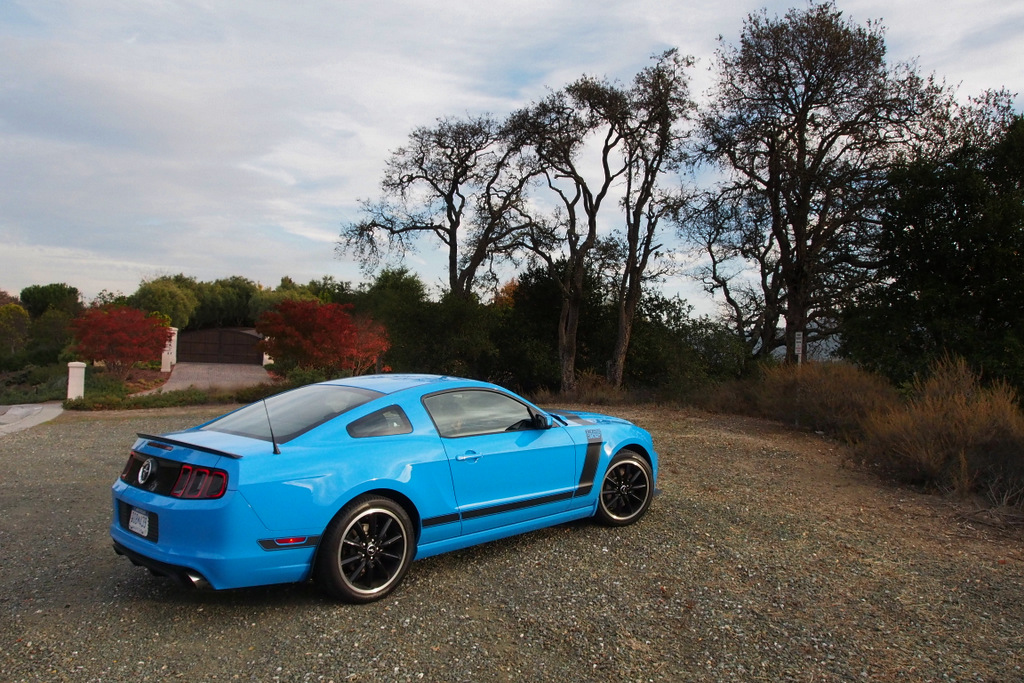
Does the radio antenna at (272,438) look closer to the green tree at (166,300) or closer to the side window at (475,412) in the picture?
the side window at (475,412)

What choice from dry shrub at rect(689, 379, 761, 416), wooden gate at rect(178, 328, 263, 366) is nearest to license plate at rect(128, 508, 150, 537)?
dry shrub at rect(689, 379, 761, 416)

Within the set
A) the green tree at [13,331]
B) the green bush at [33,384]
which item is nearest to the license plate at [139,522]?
the green bush at [33,384]

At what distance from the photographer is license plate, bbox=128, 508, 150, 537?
430 centimetres

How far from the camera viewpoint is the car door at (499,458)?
5055mm

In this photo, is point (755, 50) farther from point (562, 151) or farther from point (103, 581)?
point (103, 581)

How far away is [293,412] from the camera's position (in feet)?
16.2

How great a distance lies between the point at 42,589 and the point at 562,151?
71.5 feet

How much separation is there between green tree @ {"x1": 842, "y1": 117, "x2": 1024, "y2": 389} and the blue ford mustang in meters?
11.0

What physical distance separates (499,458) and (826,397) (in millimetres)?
8940

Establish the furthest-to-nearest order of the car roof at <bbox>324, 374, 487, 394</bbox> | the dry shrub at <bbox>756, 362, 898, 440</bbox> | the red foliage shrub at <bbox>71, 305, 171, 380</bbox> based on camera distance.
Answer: the red foliage shrub at <bbox>71, 305, 171, 380</bbox>, the dry shrub at <bbox>756, 362, 898, 440</bbox>, the car roof at <bbox>324, 374, 487, 394</bbox>

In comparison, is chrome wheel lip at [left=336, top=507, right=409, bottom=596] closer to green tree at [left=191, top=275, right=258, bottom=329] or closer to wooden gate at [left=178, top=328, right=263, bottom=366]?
wooden gate at [left=178, top=328, right=263, bottom=366]

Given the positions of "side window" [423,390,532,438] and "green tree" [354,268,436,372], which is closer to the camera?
"side window" [423,390,532,438]

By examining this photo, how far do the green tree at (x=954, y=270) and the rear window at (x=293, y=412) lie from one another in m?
12.0

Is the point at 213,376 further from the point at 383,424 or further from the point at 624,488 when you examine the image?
the point at 383,424
